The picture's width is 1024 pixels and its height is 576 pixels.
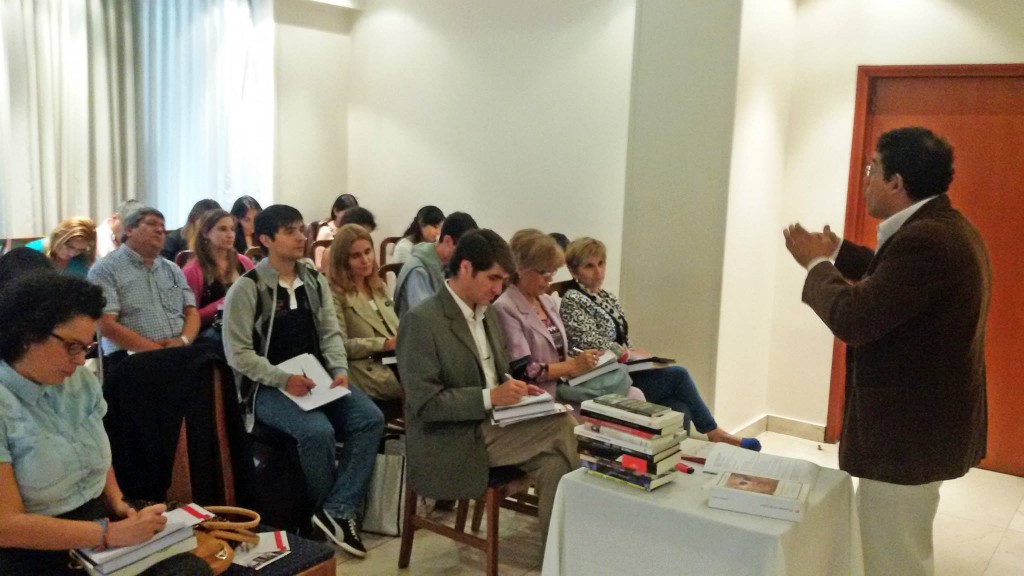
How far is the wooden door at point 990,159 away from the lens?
12.8ft

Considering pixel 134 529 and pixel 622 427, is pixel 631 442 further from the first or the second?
pixel 134 529

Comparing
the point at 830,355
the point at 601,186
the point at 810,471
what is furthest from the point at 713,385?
the point at 810,471

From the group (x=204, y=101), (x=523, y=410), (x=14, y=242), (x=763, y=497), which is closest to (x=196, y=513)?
(x=523, y=410)

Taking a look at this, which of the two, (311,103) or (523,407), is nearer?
(523,407)

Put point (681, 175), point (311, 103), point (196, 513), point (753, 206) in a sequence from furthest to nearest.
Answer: point (311, 103), point (753, 206), point (681, 175), point (196, 513)

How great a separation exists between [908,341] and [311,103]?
188 inches

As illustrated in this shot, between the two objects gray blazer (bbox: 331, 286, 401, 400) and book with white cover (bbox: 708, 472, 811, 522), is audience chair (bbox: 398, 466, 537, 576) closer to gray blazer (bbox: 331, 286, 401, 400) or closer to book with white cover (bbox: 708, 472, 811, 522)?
gray blazer (bbox: 331, 286, 401, 400)

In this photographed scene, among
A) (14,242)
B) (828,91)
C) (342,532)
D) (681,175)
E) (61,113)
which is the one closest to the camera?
(342,532)

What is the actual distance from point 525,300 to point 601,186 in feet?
5.90

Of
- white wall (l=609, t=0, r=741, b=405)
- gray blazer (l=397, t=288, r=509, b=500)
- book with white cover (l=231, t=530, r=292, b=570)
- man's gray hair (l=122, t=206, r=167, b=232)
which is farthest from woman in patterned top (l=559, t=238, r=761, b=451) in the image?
man's gray hair (l=122, t=206, r=167, b=232)

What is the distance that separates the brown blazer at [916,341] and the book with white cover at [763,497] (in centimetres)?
34

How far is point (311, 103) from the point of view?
19.5 feet

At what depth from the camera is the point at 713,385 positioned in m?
4.07

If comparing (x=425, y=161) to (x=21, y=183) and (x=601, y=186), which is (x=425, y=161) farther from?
(x=21, y=183)
